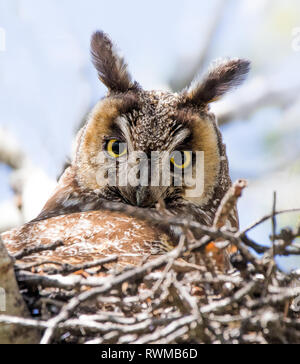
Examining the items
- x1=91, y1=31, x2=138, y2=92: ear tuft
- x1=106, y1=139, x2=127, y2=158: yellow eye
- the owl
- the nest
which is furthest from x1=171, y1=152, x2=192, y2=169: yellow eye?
the nest

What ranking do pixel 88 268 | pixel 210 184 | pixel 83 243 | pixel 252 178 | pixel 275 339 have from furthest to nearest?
pixel 252 178 → pixel 210 184 → pixel 83 243 → pixel 88 268 → pixel 275 339

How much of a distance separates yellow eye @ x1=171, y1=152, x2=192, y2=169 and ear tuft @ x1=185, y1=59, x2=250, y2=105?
340 millimetres

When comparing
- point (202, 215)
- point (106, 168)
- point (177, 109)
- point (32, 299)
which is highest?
point (177, 109)

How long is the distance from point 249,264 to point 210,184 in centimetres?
138

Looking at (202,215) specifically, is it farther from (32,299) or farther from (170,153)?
(32,299)

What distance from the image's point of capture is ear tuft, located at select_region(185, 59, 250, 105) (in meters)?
3.24

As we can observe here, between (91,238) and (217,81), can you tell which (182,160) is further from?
(91,238)

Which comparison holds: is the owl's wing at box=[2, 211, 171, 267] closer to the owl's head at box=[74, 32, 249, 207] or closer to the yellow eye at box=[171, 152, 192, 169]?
the owl's head at box=[74, 32, 249, 207]

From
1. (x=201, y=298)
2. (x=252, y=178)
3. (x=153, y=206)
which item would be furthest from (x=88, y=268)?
(x=252, y=178)

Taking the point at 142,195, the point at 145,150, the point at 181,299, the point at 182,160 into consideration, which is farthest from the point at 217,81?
the point at 181,299

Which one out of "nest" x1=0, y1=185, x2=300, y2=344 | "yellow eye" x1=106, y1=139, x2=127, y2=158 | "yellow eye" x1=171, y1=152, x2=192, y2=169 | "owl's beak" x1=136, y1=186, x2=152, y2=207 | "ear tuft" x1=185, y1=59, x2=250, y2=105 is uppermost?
"ear tuft" x1=185, y1=59, x2=250, y2=105

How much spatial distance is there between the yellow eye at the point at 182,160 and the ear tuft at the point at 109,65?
493mm

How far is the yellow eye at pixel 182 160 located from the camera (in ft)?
10.1
